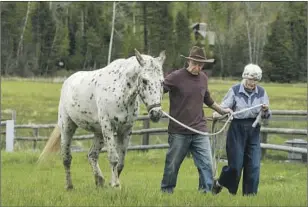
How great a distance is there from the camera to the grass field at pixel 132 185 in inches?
259

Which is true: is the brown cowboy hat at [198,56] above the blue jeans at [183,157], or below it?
above

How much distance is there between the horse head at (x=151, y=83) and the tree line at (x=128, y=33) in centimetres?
3180

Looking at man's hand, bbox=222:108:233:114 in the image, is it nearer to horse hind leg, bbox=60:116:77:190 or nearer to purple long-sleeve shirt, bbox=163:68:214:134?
purple long-sleeve shirt, bbox=163:68:214:134

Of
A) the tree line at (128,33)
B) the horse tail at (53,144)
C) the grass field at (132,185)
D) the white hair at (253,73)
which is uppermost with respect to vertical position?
the tree line at (128,33)

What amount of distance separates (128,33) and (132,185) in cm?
3398

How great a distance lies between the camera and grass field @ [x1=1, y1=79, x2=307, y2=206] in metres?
6.63

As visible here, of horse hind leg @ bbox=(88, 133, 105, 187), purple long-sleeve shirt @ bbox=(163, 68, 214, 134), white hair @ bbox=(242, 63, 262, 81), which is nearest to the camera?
purple long-sleeve shirt @ bbox=(163, 68, 214, 134)

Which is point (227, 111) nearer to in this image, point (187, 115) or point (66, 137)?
point (187, 115)

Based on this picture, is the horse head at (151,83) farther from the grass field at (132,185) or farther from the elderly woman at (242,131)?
the elderly woman at (242,131)

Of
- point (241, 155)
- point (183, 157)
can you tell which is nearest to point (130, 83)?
point (183, 157)

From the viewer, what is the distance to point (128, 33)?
43250 mm

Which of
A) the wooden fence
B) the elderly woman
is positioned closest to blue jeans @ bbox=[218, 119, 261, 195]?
the elderly woman

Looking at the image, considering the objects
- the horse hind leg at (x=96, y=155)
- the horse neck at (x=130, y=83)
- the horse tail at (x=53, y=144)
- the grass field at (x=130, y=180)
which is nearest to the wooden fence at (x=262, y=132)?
the grass field at (x=130, y=180)

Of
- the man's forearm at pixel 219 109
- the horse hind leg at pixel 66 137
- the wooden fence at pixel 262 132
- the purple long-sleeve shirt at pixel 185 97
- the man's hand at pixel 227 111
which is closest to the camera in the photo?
the purple long-sleeve shirt at pixel 185 97
